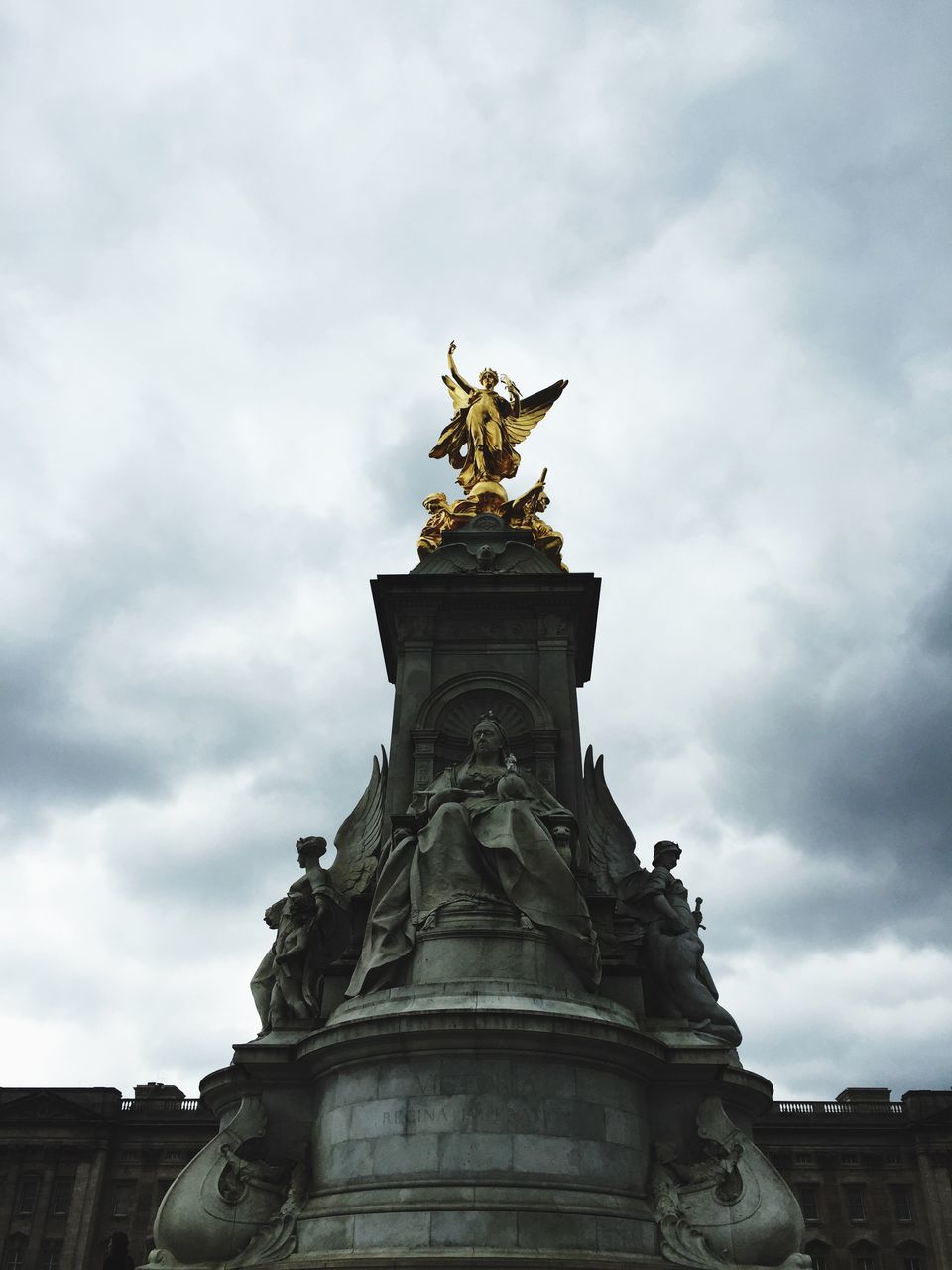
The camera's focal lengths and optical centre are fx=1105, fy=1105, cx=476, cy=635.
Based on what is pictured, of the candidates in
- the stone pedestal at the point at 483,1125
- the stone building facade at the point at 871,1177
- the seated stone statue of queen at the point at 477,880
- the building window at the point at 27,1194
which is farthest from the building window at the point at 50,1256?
the seated stone statue of queen at the point at 477,880

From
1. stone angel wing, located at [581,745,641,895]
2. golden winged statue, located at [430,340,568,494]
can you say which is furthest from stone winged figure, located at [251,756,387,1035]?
golden winged statue, located at [430,340,568,494]

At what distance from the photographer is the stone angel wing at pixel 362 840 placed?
795 inches

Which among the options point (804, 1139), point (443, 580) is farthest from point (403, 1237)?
point (804, 1139)

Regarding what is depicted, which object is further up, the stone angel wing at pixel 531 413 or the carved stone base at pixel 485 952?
the stone angel wing at pixel 531 413

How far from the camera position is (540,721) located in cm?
2102

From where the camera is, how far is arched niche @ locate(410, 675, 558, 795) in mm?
20750

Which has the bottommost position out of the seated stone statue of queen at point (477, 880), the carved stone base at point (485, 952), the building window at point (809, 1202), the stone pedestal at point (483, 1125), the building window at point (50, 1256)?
the stone pedestal at point (483, 1125)

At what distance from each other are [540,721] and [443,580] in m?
3.74

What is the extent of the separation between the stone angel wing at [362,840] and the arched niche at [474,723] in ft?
3.90

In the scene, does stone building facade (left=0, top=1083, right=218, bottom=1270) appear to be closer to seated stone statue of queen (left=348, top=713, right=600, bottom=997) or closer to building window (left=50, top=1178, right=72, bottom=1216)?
building window (left=50, top=1178, right=72, bottom=1216)

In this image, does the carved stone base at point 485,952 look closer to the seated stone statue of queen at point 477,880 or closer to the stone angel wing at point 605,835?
the seated stone statue of queen at point 477,880

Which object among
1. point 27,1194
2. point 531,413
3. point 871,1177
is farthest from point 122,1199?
point 531,413

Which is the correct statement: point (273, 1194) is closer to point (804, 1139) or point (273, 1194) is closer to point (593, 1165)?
point (593, 1165)

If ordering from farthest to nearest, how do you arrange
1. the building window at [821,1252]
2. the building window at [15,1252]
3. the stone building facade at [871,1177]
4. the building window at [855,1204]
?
the building window at [855,1204], the building window at [15,1252], the stone building facade at [871,1177], the building window at [821,1252]
